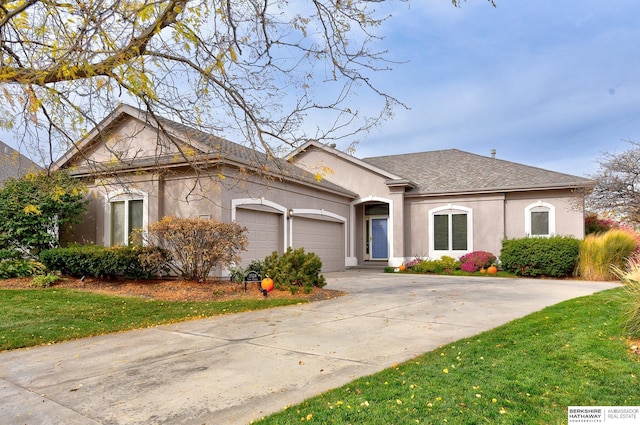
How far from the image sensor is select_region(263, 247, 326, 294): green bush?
404 inches

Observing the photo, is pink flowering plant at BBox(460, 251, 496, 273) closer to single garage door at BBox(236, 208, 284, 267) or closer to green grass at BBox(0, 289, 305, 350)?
single garage door at BBox(236, 208, 284, 267)

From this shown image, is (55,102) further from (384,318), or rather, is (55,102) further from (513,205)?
(513,205)

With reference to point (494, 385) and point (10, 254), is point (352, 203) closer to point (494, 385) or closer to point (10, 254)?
point (10, 254)

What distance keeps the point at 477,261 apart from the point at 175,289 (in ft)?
38.2

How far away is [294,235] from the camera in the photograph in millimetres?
15406

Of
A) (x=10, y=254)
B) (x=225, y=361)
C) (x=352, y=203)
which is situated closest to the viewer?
(x=225, y=361)

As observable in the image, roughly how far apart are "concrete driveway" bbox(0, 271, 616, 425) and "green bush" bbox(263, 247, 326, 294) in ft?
5.16

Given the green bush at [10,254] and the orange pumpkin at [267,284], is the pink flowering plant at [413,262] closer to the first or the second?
the orange pumpkin at [267,284]

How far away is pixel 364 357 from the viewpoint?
5.11 metres

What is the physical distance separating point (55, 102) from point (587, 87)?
15626 mm

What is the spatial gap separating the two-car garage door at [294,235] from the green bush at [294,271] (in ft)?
8.42

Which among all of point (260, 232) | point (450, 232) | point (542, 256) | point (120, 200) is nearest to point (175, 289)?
point (260, 232)

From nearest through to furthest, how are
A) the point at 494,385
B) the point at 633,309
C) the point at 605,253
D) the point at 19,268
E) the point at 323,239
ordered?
the point at 494,385 < the point at 633,309 < the point at 19,268 < the point at 605,253 < the point at 323,239

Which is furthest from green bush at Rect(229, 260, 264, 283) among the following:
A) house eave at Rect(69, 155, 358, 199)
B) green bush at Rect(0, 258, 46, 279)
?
green bush at Rect(0, 258, 46, 279)
